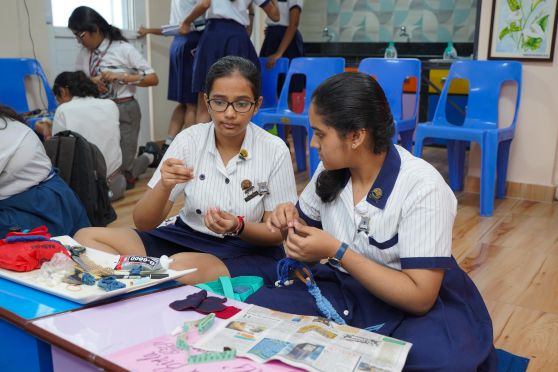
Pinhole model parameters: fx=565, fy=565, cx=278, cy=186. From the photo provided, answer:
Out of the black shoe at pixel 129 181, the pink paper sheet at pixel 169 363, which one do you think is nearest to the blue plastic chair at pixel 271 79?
the black shoe at pixel 129 181

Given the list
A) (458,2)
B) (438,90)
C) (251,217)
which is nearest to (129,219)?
(251,217)

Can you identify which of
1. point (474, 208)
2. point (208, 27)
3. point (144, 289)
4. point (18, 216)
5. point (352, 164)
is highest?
point (208, 27)

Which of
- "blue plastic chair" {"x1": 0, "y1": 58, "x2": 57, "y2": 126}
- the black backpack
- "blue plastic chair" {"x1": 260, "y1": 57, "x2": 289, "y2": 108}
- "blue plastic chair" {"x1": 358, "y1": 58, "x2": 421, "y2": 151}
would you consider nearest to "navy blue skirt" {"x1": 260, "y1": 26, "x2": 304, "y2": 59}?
"blue plastic chair" {"x1": 260, "y1": 57, "x2": 289, "y2": 108}

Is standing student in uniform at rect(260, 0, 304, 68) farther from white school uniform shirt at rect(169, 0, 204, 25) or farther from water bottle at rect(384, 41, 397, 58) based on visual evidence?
water bottle at rect(384, 41, 397, 58)

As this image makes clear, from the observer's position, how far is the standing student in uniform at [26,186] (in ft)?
7.41

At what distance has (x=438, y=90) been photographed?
219 inches

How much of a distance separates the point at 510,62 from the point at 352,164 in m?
2.70

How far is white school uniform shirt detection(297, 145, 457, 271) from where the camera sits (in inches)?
49.8

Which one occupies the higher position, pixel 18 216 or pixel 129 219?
pixel 18 216

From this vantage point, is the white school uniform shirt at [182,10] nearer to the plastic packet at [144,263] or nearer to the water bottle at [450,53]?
the water bottle at [450,53]

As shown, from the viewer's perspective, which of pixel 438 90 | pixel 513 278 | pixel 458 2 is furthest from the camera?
pixel 458 2

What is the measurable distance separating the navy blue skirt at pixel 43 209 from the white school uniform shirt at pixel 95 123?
1026 millimetres

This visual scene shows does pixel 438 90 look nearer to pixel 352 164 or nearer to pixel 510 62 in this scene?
pixel 510 62

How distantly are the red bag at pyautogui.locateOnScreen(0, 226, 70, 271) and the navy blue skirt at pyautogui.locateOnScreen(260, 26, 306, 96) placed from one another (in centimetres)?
334
